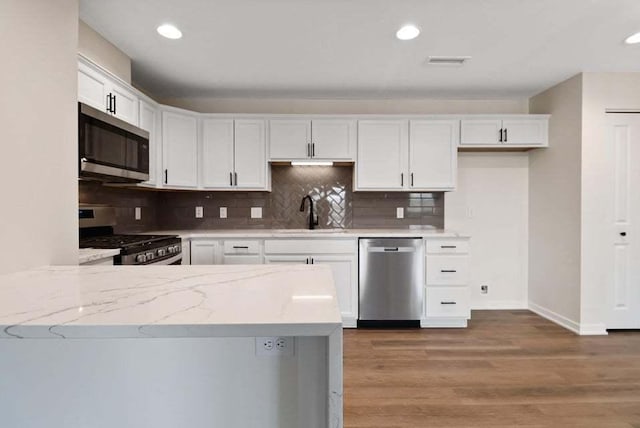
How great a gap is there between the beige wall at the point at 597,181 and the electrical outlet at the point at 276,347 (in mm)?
3370

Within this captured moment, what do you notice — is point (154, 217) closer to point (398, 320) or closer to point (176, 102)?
point (176, 102)

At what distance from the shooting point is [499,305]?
13.3ft

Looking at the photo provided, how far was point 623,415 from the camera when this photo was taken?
6.55 feet

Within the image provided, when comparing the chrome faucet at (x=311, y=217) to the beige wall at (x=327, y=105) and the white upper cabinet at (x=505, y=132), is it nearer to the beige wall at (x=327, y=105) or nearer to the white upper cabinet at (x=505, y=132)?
the beige wall at (x=327, y=105)

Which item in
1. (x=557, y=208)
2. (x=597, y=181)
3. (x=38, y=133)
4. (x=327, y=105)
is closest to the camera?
(x=38, y=133)

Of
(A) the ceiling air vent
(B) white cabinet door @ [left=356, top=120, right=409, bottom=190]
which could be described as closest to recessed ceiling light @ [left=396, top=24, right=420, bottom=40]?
(A) the ceiling air vent

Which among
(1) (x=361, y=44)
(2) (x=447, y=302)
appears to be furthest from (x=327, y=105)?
(2) (x=447, y=302)

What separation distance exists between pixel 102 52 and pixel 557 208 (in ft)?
14.1

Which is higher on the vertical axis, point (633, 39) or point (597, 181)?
point (633, 39)

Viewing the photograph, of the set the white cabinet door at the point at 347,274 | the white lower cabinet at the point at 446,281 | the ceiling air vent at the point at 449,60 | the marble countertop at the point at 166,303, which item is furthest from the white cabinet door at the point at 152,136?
the white lower cabinet at the point at 446,281

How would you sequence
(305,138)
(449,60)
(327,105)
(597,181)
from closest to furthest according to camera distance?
1. (449,60)
2. (597,181)
3. (305,138)
4. (327,105)

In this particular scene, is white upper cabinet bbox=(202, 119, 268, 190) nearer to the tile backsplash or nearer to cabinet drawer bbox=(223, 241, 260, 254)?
the tile backsplash

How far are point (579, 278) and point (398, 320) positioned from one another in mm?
1728

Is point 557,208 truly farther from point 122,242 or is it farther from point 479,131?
point 122,242
